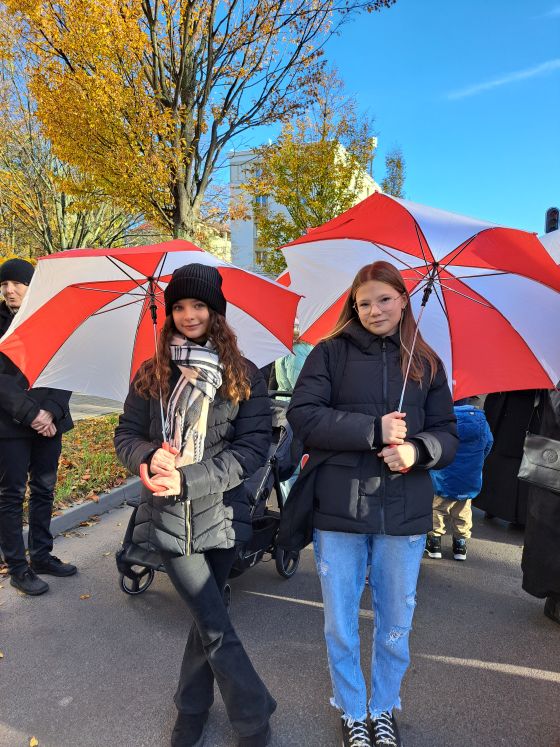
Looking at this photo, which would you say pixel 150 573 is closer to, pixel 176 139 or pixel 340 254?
pixel 340 254

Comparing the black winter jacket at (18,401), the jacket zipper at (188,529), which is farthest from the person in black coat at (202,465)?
the black winter jacket at (18,401)

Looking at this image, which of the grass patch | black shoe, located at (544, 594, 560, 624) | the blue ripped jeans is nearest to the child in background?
black shoe, located at (544, 594, 560, 624)

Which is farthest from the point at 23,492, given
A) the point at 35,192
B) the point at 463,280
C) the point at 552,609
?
the point at 35,192

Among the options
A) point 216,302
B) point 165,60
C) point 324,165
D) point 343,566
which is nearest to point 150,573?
point 343,566

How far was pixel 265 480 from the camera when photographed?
3.65 metres

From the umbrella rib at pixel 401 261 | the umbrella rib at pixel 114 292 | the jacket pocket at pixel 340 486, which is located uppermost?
the umbrella rib at pixel 401 261

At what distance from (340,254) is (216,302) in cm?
102

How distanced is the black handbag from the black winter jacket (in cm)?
303

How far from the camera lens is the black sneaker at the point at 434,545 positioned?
442cm

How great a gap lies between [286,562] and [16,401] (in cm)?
230

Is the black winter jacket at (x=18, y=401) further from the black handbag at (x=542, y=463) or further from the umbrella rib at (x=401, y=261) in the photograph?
the black handbag at (x=542, y=463)

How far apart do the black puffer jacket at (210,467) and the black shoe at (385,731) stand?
40.2 inches

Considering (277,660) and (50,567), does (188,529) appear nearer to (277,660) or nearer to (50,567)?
(277,660)

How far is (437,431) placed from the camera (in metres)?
2.24
